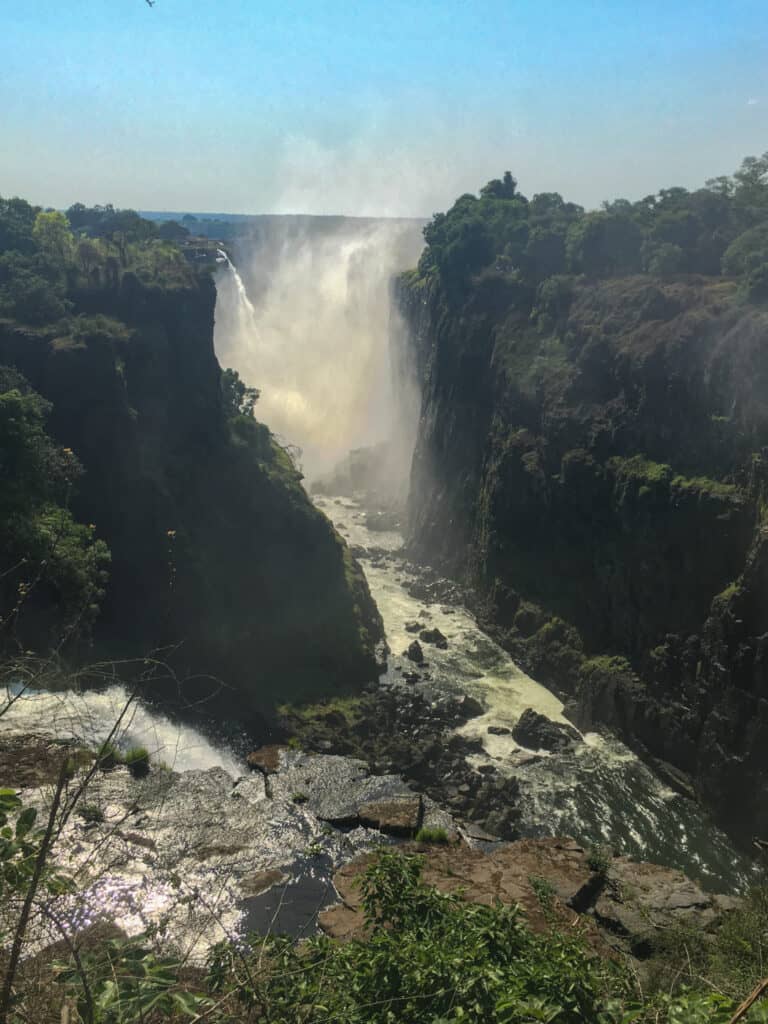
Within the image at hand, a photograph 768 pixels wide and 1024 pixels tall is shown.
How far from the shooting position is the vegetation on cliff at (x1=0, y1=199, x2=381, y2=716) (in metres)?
42.3

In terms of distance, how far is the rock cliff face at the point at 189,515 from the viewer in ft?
156

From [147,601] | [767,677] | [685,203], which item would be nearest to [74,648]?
[147,601]

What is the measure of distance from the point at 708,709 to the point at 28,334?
4863cm

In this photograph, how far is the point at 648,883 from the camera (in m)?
27.6

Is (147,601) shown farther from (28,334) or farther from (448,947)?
(448,947)

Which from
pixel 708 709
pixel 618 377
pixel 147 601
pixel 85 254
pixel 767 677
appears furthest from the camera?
pixel 85 254

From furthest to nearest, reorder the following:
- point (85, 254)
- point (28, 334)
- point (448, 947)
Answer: point (85, 254) → point (28, 334) → point (448, 947)

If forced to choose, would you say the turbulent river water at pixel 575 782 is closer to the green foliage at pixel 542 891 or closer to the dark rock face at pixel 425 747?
the dark rock face at pixel 425 747

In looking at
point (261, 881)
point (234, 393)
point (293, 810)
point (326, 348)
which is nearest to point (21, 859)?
point (261, 881)

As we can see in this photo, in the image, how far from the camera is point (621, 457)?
53.1m

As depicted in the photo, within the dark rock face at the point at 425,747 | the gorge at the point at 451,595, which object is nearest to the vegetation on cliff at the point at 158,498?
the gorge at the point at 451,595

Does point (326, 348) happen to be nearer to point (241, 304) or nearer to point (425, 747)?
point (241, 304)

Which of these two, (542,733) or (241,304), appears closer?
(542,733)

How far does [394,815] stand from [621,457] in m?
31.0
